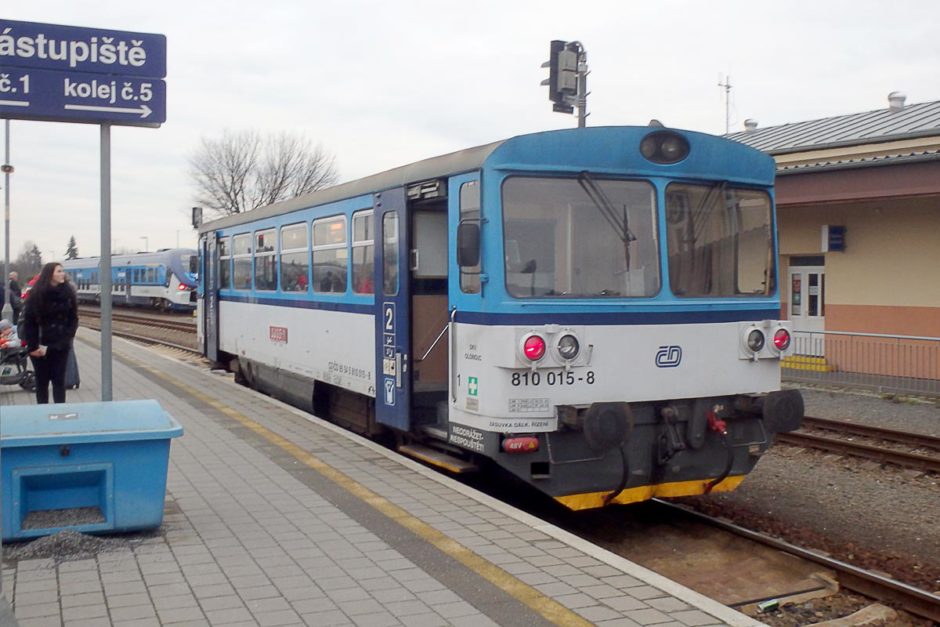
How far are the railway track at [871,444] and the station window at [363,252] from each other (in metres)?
5.31

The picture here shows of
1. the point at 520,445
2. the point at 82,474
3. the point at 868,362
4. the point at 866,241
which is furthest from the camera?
the point at 866,241

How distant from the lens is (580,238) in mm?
7047

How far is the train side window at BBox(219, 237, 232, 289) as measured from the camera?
49.3ft

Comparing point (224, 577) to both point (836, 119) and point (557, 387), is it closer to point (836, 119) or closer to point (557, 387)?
point (557, 387)

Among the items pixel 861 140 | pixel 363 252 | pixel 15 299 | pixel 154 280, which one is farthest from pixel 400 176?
pixel 154 280

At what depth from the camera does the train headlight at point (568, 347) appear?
6.79 meters

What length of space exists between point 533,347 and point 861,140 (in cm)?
1460

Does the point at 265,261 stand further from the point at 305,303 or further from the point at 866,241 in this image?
the point at 866,241

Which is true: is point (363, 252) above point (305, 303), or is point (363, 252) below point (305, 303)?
above

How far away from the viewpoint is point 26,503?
581 centimetres

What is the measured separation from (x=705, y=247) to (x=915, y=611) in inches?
118

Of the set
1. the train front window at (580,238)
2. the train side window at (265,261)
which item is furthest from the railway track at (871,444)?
the train side window at (265,261)

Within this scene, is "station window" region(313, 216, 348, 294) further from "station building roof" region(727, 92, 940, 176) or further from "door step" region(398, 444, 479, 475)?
"station building roof" region(727, 92, 940, 176)

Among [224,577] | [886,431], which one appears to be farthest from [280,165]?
[224,577]
